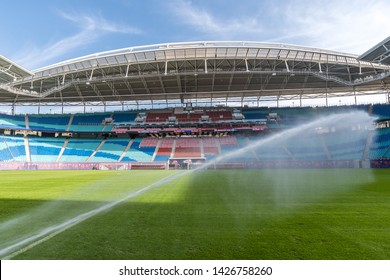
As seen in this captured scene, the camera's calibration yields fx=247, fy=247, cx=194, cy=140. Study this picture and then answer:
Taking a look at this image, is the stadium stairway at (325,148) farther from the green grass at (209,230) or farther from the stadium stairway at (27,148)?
the stadium stairway at (27,148)

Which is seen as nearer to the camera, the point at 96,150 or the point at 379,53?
the point at 379,53

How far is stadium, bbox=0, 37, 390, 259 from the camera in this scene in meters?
5.14

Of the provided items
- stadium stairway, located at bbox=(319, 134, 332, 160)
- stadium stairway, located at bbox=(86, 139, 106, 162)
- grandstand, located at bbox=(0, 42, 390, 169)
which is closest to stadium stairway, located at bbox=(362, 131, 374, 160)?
grandstand, located at bbox=(0, 42, 390, 169)

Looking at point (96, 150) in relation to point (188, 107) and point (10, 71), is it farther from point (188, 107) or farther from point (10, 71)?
point (188, 107)

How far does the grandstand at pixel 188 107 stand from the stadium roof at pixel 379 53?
2110 millimetres

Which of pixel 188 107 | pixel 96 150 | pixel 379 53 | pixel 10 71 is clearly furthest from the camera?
pixel 188 107

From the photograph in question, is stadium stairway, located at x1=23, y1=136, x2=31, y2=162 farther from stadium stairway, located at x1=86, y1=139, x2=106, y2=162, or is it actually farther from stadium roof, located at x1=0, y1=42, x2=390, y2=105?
stadium stairway, located at x1=86, y1=139, x2=106, y2=162

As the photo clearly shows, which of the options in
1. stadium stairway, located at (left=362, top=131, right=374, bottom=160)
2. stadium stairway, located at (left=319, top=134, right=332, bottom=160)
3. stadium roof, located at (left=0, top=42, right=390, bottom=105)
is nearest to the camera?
stadium roof, located at (left=0, top=42, right=390, bottom=105)

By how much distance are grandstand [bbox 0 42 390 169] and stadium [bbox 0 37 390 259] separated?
0.27 meters

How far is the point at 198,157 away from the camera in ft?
160

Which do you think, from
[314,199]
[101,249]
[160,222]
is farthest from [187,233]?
[314,199]

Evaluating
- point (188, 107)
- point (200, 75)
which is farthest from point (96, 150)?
point (200, 75)

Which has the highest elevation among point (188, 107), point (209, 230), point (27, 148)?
point (188, 107)

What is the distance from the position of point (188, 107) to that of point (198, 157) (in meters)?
17.5
